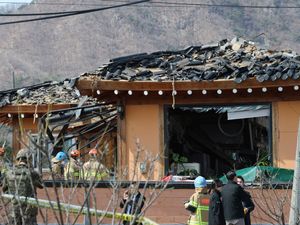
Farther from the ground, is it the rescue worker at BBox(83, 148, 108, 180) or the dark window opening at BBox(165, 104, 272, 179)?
the rescue worker at BBox(83, 148, 108, 180)

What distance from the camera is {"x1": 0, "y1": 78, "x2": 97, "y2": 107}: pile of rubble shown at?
24.8 meters

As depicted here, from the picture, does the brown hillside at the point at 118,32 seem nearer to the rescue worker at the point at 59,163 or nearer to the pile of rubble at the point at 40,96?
the pile of rubble at the point at 40,96

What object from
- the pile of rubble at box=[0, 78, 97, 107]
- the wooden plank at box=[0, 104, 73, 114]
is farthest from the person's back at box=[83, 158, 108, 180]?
the wooden plank at box=[0, 104, 73, 114]

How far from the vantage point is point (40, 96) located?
85.0 feet

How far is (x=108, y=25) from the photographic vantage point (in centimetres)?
15012

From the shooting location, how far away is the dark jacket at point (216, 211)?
47.3ft

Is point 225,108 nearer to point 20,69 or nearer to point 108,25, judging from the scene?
point 20,69

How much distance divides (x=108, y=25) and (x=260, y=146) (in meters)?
130

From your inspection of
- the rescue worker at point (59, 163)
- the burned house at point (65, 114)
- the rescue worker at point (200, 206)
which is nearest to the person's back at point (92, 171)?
the rescue worker at point (200, 206)

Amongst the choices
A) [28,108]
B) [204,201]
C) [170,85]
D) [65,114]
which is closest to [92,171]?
[204,201]

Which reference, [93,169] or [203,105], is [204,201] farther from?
[203,105]

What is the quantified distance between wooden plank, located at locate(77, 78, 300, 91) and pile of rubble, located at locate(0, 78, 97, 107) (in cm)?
472

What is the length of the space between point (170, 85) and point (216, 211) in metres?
4.98

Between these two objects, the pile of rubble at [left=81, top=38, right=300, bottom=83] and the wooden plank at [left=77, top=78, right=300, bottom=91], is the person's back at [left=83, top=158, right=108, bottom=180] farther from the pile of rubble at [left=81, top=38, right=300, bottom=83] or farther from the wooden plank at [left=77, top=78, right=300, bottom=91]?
the pile of rubble at [left=81, top=38, right=300, bottom=83]
